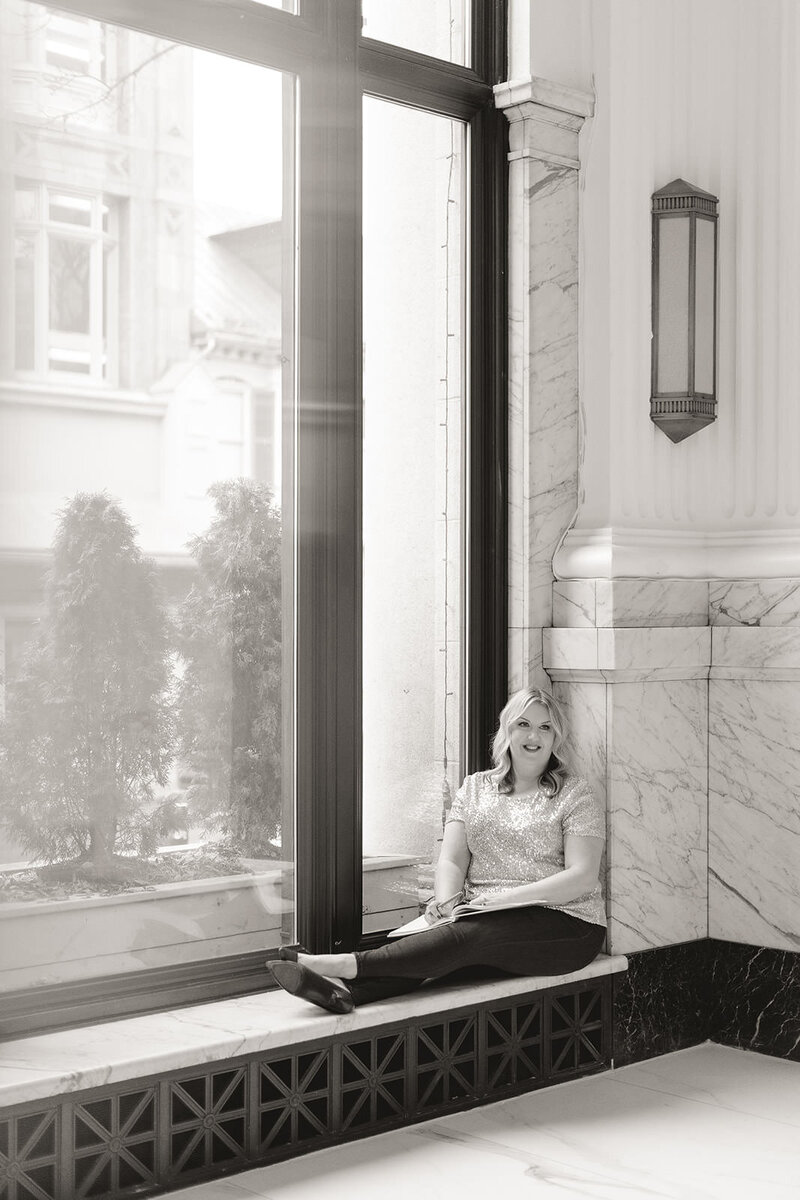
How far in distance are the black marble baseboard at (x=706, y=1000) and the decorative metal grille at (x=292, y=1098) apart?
107 mm

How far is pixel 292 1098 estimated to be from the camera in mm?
3418

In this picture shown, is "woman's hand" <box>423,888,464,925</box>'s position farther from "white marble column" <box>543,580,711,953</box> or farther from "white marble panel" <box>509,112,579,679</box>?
"white marble panel" <box>509,112,579,679</box>

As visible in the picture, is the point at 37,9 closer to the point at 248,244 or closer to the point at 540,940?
the point at 248,244

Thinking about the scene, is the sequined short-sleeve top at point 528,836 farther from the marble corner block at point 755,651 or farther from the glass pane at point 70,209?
the glass pane at point 70,209

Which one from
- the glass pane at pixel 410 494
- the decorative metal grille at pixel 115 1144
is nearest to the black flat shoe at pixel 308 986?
the decorative metal grille at pixel 115 1144

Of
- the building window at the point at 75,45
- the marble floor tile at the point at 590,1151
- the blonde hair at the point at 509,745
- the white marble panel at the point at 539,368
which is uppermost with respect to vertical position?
the building window at the point at 75,45

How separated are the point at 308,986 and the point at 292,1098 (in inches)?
10.3

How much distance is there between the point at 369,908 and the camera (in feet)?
13.5

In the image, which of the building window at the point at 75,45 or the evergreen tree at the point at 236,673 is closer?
the building window at the point at 75,45

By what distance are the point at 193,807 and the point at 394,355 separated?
1464 millimetres

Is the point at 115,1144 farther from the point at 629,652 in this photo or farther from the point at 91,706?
the point at 629,652

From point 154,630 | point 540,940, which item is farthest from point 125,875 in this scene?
point 540,940

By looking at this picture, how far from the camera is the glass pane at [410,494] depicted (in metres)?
4.14

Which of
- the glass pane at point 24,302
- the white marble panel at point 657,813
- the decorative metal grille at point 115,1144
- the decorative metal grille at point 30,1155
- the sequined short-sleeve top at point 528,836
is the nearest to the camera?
the decorative metal grille at point 30,1155
